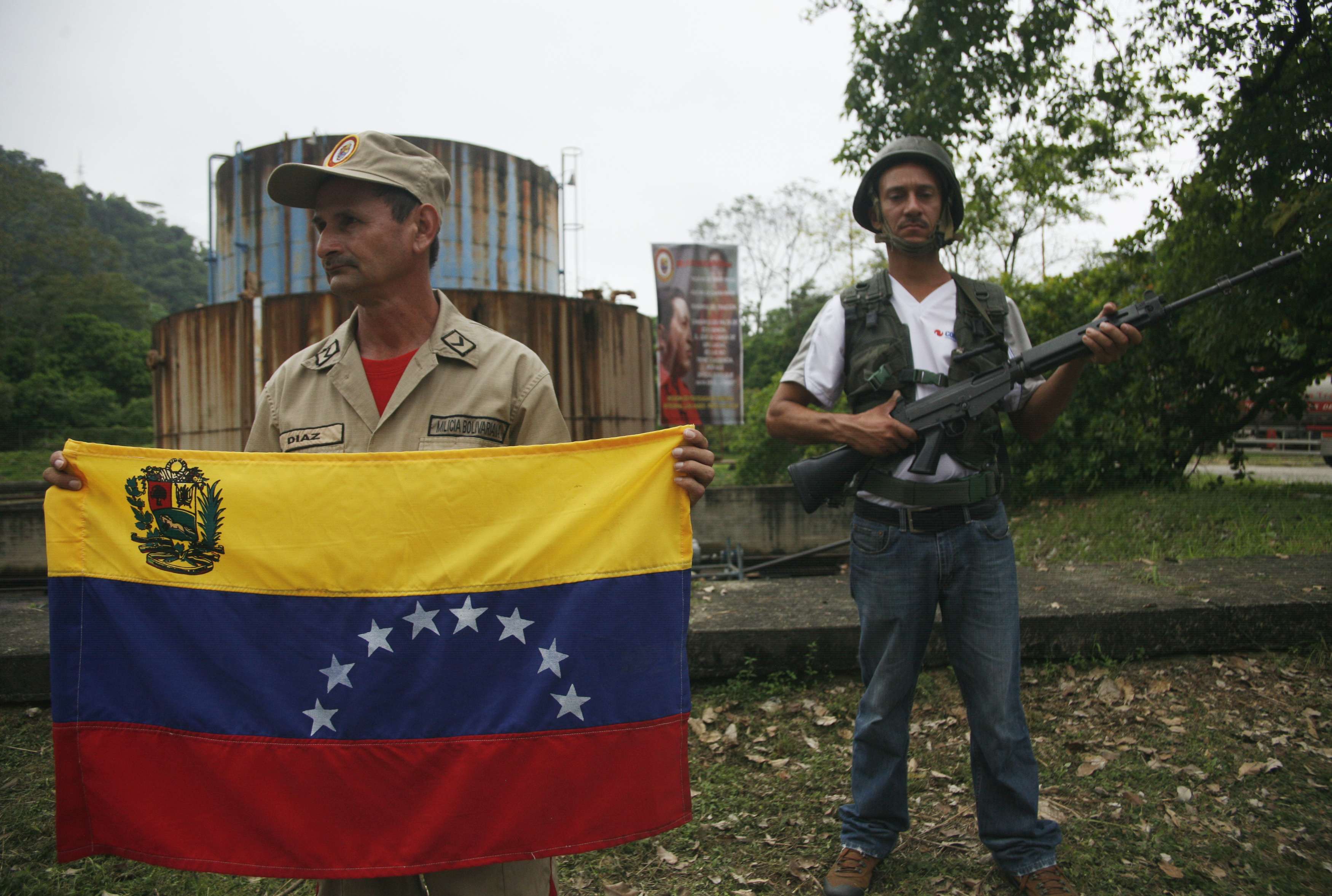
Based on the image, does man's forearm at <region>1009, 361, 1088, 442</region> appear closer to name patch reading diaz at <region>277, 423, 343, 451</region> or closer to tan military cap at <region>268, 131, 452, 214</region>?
tan military cap at <region>268, 131, 452, 214</region>

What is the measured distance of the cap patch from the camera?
2.13 metres

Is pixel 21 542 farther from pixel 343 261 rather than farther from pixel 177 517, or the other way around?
pixel 343 261

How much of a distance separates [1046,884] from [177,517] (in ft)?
8.99

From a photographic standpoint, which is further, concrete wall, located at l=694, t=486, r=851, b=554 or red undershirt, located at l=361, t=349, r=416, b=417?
concrete wall, located at l=694, t=486, r=851, b=554

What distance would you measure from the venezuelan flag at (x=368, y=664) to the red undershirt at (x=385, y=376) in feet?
0.63

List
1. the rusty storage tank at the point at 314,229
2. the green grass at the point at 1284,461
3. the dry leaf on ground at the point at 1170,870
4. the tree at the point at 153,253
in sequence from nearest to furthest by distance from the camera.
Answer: the dry leaf on ground at the point at 1170,870 < the rusty storage tank at the point at 314,229 < the green grass at the point at 1284,461 < the tree at the point at 153,253

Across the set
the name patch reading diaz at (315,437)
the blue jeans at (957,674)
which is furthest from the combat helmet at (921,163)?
the name patch reading diaz at (315,437)

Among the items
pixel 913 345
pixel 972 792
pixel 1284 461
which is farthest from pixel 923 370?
pixel 1284 461

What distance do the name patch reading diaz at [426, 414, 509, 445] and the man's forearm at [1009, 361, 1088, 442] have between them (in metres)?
1.78

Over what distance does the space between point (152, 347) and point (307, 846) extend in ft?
51.6

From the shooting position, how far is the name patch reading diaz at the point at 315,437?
2234 mm

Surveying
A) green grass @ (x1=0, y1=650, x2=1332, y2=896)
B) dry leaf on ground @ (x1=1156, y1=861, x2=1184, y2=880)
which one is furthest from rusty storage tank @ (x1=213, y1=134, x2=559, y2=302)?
dry leaf on ground @ (x1=1156, y1=861, x2=1184, y2=880)

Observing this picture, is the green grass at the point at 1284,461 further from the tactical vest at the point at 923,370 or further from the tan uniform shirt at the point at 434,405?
the tan uniform shirt at the point at 434,405

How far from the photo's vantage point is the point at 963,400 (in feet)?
9.25
